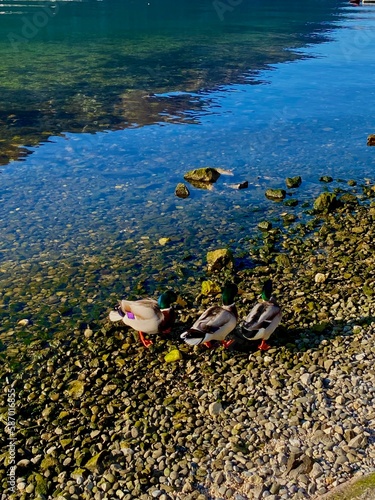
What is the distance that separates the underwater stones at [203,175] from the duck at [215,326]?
1008 centimetres

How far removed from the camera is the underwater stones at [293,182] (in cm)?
2031

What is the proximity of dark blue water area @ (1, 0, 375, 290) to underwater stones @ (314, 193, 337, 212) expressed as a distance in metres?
1.35

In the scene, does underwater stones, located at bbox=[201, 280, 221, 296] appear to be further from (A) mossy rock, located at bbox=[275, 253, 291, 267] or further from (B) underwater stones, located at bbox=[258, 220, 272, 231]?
(B) underwater stones, located at bbox=[258, 220, 272, 231]

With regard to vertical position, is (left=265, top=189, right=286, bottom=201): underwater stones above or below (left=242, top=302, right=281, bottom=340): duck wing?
below

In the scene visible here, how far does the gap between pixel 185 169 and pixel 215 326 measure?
41.4 feet

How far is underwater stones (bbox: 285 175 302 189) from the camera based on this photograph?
20.3 m

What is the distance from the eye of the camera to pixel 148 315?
37.1 feet

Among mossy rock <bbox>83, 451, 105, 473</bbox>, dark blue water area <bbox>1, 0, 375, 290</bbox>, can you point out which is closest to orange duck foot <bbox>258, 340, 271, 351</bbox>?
mossy rock <bbox>83, 451, 105, 473</bbox>

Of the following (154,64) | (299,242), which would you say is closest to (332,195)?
(299,242)

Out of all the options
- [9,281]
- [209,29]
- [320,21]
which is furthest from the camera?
[320,21]

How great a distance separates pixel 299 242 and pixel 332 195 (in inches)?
126

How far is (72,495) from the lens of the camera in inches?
318

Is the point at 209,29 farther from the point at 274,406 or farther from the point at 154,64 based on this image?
the point at 274,406

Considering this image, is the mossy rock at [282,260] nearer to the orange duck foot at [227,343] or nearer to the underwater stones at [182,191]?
the orange duck foot at [227,343]
